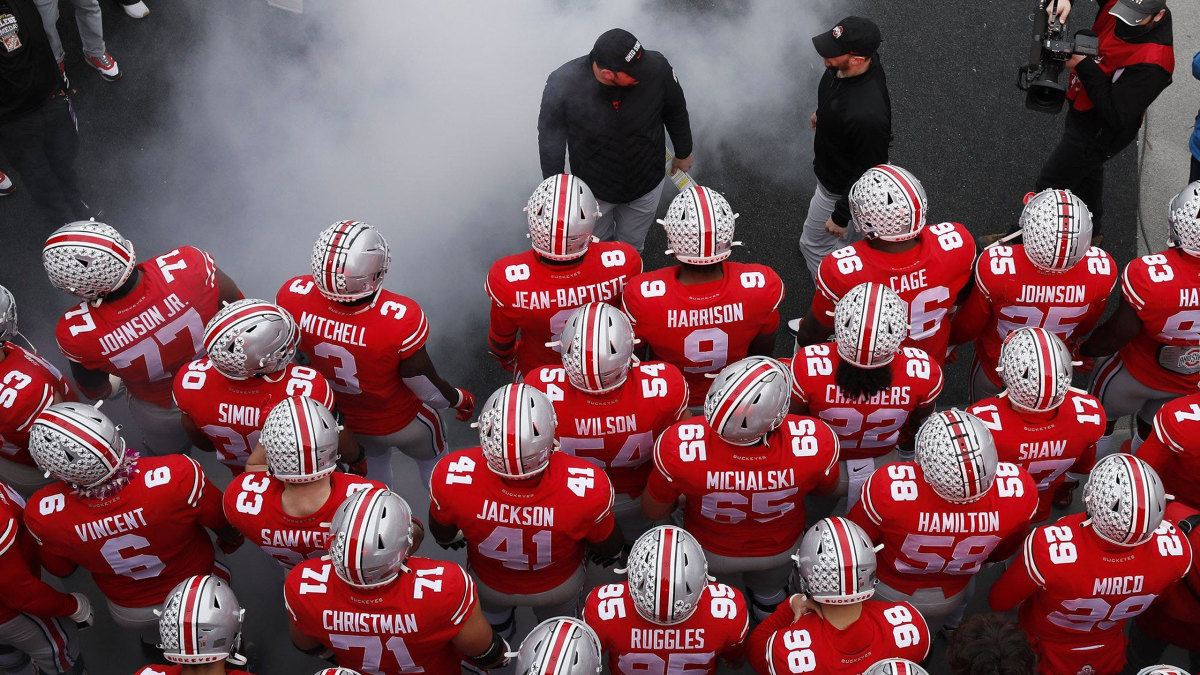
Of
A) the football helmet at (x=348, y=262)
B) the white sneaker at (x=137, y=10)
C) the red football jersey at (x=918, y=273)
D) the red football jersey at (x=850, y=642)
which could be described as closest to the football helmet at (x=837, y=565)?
the red football jersey at (x=850, y=642)

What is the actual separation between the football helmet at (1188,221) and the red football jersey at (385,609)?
11.9 ft

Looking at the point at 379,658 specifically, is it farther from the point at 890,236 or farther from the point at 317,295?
the point at 890,236

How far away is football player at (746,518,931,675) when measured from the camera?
3.64m

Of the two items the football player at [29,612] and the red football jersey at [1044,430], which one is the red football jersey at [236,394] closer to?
the football player at [29,612]

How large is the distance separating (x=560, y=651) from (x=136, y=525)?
75.3 inches

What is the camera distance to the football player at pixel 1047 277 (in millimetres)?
4773

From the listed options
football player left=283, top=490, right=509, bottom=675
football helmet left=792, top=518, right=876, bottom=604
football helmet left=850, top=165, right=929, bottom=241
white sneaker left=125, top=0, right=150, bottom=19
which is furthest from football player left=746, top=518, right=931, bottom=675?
white sneaker left=125, top=0, right=150, bottom=19

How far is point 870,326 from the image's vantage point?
4.27 metres

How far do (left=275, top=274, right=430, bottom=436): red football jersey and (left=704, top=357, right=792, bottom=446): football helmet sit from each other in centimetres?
153

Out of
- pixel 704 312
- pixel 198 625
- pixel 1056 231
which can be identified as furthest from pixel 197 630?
pixel 1056 231

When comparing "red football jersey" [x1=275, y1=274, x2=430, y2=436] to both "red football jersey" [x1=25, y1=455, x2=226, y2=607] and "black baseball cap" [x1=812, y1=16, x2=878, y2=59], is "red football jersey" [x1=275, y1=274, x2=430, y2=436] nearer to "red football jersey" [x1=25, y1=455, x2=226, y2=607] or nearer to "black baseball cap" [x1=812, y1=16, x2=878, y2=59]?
"red football jersey" [x1=25, y1=455, x2=226, y2=607]

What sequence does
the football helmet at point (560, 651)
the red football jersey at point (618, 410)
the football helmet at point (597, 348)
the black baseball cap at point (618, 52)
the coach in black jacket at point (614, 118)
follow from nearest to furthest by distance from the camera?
the football helmet at point (560, 651) → the football helmet at point (597, 348) → the red football jersey at point (618, 410) → the black baseball cap at point (618, 52) → the coach in black jacket at point (614, 118)

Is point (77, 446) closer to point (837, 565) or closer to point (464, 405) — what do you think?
point (464, 405)

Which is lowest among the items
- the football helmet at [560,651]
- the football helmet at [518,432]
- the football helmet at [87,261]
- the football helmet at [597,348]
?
the football helmet at [560,651]
